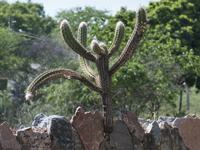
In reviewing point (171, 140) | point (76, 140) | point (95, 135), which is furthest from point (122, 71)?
point (76, 140)

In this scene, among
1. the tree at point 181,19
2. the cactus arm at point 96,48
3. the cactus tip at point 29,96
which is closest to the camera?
the cactus tip at point 29,96

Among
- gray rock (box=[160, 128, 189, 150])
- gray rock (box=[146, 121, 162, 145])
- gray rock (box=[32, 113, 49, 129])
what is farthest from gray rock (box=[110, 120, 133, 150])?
gray rock (box=[32, 113, 49, 129])

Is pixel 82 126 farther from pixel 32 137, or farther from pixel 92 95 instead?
pixel 92 95

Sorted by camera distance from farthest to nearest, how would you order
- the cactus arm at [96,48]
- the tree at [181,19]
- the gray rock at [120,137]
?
1. the tree at [181,19]
2. the gray rock at [120,137]
3. the cactus arm at [96,48]

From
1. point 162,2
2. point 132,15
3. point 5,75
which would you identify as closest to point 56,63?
point 5,75

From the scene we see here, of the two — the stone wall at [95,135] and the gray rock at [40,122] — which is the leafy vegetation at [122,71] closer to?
the gray rock at [40,122]

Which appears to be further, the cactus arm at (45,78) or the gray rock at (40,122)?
the gray rock at (40,122)

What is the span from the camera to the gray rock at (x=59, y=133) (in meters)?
2.94

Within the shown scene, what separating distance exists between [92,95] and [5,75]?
5319 mm

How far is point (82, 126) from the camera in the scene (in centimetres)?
319

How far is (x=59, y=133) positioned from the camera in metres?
2.97

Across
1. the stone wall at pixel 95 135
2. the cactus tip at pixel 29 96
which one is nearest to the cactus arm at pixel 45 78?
the cactus tip at pixel 29 96

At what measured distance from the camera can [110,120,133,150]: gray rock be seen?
3294mm

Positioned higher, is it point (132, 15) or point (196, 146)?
point (132, 15)
